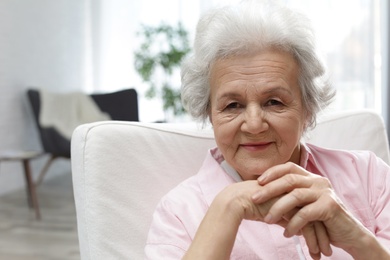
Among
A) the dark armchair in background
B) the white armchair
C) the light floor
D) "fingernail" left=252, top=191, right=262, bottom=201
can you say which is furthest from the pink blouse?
the dark armchair in background

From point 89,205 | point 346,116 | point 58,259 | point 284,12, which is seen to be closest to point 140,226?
point 89,205

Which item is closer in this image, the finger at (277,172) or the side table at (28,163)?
the finger at (277,172)

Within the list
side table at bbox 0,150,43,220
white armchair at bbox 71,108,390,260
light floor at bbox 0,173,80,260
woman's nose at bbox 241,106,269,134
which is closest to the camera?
woman's nose at bbox 241,106,269,134

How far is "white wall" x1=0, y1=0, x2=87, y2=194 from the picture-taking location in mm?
5363

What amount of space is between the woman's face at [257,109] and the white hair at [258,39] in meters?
0.02

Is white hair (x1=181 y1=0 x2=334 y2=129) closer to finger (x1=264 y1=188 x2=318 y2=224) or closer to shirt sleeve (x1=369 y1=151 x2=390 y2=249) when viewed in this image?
shirt sleeve (x1=369 y1=151 x2=390 y2=249)

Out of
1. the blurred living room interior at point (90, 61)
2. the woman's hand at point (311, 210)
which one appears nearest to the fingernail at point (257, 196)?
the woman's hand at point (311, 210)

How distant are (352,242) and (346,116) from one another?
2.24 feet

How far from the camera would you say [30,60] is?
577cm

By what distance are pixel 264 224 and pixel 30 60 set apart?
493cm

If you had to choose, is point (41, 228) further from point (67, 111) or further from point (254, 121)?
point (254, 121)

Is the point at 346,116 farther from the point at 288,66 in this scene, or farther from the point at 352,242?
the point at 352,242

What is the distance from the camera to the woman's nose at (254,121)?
119 cm

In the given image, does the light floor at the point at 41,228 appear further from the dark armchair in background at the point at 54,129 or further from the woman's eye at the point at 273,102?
the woman's eye at the point at 273,102
